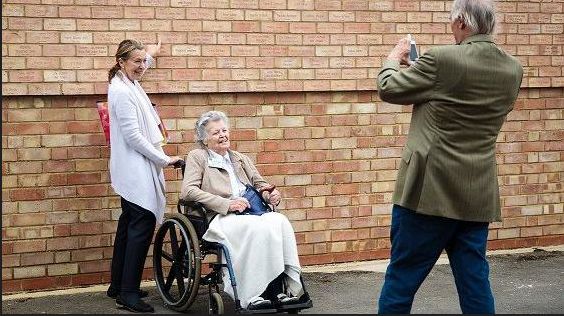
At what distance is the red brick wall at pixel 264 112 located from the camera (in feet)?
21.7

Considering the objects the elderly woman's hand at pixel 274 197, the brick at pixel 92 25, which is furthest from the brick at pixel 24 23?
the elderly woman's hand at pixel 274 197

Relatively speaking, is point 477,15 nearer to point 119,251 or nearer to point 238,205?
point 238,205

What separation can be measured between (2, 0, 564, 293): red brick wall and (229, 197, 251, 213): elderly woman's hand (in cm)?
115

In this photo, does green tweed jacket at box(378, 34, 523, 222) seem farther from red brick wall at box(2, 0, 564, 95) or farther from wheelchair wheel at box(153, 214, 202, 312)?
red brick wall at box(2, 0, 564, 95)

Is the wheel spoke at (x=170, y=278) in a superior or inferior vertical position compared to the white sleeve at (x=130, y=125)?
inferior

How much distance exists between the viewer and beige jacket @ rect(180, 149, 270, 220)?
6035 millimetres

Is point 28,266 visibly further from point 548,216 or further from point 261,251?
point 548,216

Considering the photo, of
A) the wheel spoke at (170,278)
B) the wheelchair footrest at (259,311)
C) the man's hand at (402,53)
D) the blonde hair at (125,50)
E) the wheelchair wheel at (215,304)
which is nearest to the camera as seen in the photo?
the man's hand at (402,53)

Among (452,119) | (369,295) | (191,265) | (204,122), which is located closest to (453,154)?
(452,119)

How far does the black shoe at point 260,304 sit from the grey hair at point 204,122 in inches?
46.3

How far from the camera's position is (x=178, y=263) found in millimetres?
6332

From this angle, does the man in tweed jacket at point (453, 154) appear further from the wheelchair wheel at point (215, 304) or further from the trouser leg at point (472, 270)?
the wheelchair wheel at point (215, 304)

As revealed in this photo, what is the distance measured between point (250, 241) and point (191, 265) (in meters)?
0.40

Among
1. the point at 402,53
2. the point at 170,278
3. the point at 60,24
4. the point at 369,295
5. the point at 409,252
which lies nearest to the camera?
the point at 409,252
